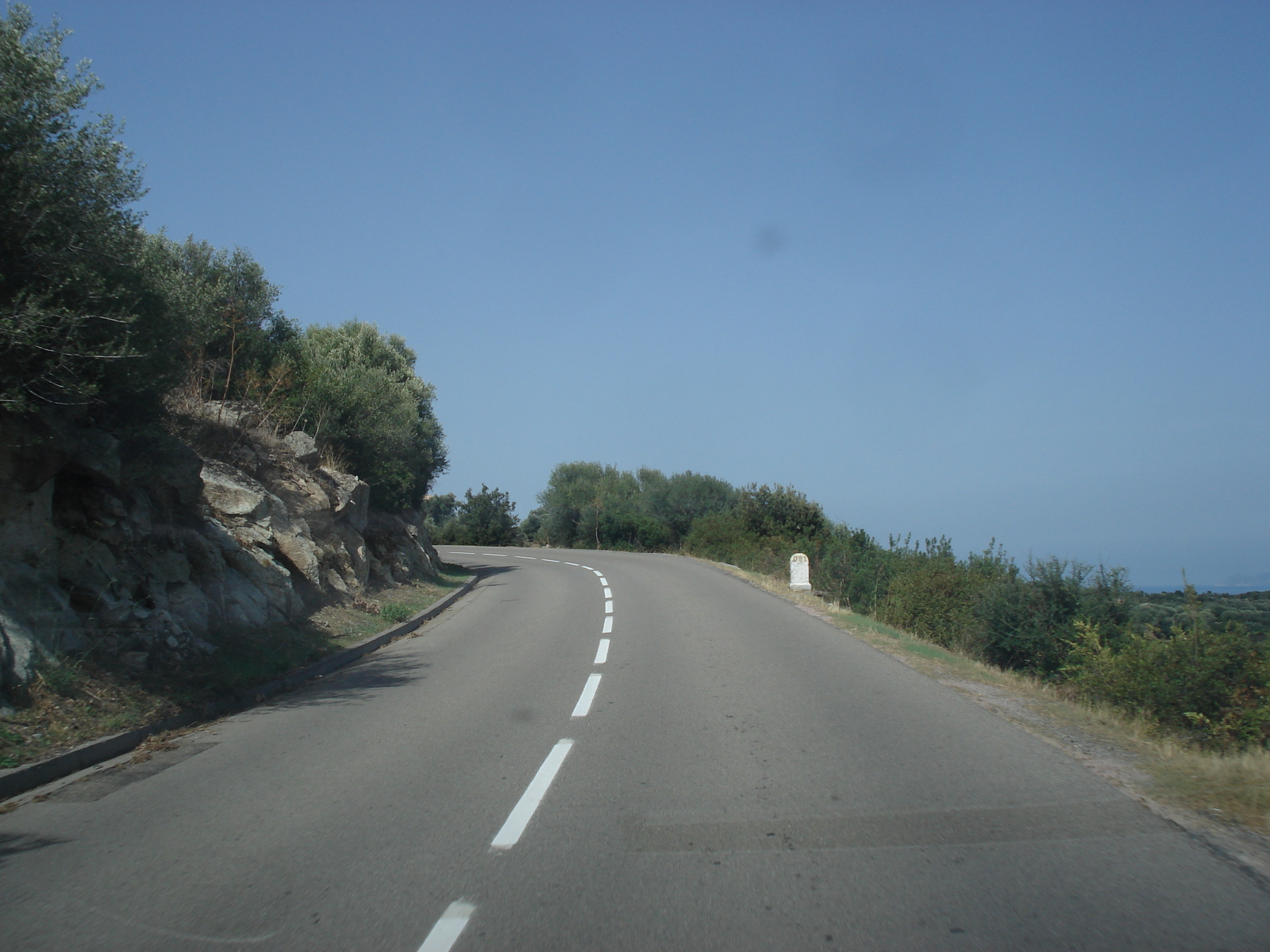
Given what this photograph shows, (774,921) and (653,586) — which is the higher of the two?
(653,586)

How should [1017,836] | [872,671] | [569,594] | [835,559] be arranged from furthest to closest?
[835,559]
[569,594]
[872,671]
[1017,836]

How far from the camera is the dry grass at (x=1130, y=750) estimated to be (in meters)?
5.39

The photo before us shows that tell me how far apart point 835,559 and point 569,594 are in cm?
962

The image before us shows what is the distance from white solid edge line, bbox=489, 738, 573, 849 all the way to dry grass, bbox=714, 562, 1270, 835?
4.14m

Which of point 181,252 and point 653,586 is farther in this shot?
point 653,586

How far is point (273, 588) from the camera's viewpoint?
1278cm

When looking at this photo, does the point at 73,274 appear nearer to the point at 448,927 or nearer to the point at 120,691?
the point at 120,691

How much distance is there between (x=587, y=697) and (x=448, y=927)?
530 cm

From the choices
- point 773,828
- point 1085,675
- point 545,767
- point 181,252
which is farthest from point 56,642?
point 181,252

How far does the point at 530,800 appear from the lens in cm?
561

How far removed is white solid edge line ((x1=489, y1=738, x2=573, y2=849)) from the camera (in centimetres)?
491

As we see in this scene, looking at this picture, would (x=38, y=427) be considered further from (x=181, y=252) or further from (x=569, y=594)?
(x=569, y=594)

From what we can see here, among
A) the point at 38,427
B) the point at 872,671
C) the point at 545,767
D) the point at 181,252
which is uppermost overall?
the point at 181,252

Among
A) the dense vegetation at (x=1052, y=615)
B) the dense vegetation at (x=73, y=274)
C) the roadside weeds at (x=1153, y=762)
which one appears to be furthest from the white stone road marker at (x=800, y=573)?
the dense vegetation at (x=73, y=274)
